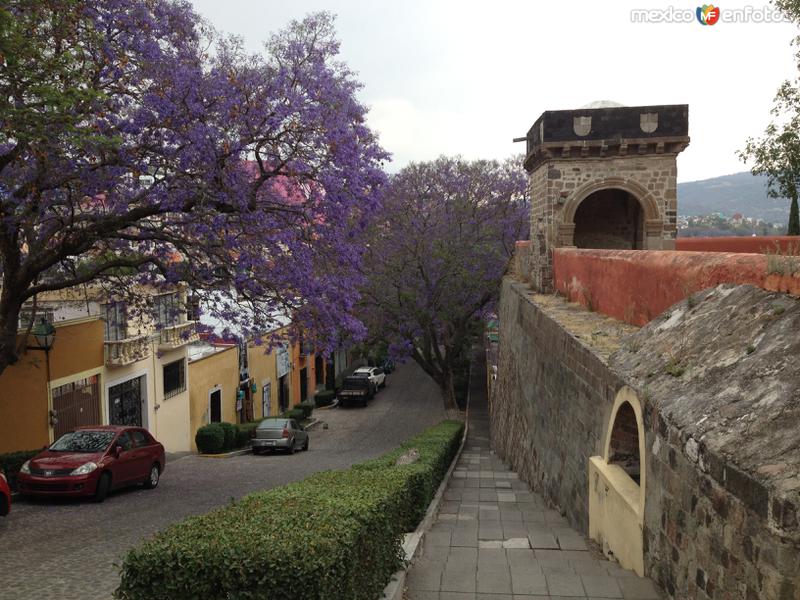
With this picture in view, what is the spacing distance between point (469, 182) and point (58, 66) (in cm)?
2212

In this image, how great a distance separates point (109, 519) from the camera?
33.8ft

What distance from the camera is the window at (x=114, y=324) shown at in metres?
19.0

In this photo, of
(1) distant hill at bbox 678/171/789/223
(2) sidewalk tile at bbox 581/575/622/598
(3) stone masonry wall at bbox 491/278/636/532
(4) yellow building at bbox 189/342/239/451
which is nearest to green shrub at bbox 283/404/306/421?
(4) yellow building at bbox 189/342/239/451

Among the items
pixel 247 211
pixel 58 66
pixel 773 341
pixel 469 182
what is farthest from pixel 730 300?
pixel 469 182

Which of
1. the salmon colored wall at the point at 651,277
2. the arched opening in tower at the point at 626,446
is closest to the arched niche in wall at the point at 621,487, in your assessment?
the arched opening in tower at the point at 626,446

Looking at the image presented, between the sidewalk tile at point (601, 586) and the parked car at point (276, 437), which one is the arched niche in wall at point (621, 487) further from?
the parked car at point (276, 437)

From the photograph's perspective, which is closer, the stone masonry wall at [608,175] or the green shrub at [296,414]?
the stone masonry wall at [608,175]

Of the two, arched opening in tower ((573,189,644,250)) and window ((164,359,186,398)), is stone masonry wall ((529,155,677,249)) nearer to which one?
arched opening in tower ((573,189,644,250))

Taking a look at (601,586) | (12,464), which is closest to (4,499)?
(12,464)

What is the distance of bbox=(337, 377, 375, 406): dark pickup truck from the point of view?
35.2m

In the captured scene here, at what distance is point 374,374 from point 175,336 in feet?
61.6

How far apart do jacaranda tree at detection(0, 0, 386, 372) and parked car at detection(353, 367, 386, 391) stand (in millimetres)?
24648

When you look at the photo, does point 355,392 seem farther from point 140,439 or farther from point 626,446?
point 626,446

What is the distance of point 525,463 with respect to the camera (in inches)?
572
